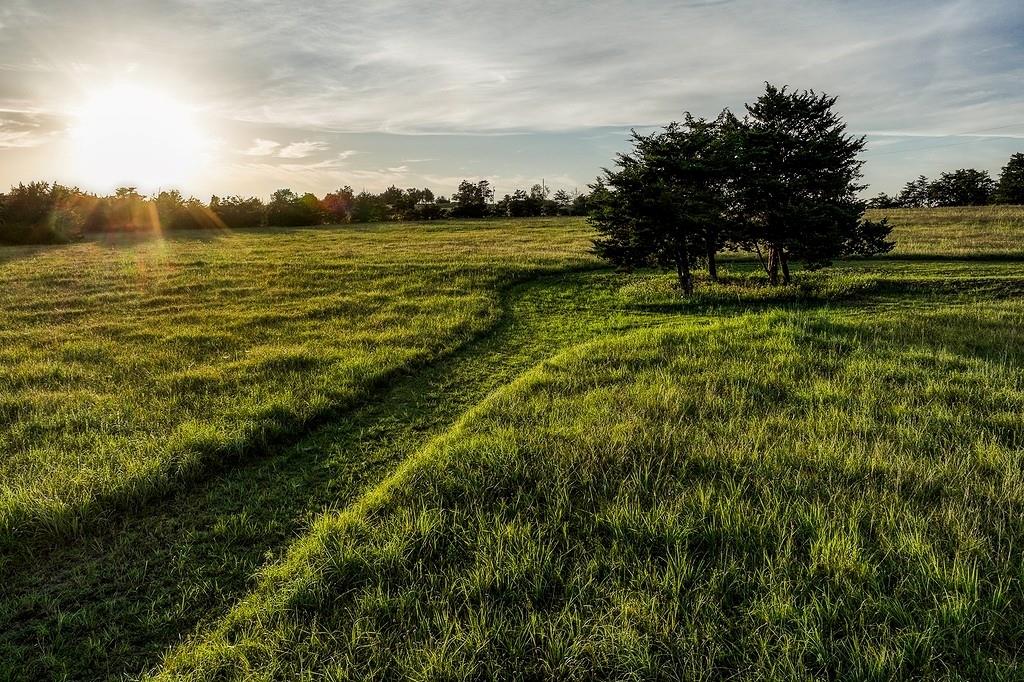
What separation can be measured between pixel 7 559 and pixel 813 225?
19897 millimetres

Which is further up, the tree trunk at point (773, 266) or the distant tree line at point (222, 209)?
the distant tree line at point (222, 209)

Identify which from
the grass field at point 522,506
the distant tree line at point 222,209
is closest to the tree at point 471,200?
the distant tree line at point 222,209

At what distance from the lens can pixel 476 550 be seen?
4277 mm

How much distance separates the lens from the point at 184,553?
4582mm

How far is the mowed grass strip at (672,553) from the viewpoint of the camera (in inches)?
125

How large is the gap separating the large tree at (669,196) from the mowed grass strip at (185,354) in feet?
16.7

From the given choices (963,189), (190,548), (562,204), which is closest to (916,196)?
(963,189)

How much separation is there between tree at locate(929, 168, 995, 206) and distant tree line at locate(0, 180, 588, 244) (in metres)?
58.4

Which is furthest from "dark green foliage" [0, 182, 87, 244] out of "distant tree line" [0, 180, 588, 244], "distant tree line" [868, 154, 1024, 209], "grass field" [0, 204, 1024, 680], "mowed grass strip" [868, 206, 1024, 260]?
"distant tree line" [868, 154, 1024, 209]

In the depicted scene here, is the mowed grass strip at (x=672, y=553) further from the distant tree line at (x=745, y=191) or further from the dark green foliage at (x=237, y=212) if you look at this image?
the dark green foliage at (x=237, y=212)

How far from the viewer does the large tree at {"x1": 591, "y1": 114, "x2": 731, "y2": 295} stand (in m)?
16.3

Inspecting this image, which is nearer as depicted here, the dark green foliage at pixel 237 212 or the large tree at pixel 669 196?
the large tree at pixel 669 196

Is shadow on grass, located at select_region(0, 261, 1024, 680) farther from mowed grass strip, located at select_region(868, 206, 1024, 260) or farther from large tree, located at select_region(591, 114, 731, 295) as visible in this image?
mowed grass strip, located at select_region(868, 206, 1024, 260)

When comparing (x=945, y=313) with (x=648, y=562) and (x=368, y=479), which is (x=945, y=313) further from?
(x=368, y=479)
